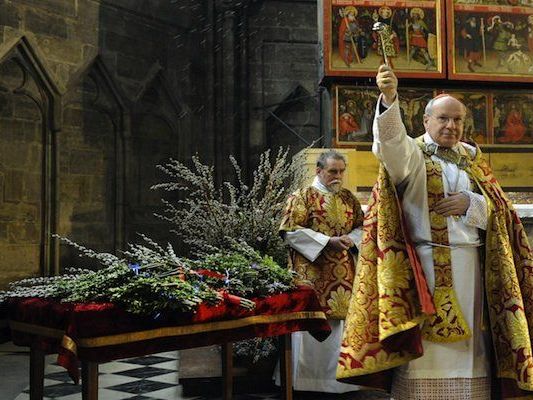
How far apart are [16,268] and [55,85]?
267 cm

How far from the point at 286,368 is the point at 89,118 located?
8.38 m

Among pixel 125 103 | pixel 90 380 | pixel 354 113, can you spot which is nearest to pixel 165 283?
pixel 90 380

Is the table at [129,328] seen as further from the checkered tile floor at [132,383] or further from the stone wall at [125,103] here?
the stone wall at [125,103]

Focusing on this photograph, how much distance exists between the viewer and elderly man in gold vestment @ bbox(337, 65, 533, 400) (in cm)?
325

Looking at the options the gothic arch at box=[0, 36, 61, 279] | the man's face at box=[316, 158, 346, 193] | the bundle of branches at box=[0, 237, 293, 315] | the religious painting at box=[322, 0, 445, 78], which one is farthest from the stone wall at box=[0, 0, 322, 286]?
the bundle of branches at box=[0, 237, 293, 315]

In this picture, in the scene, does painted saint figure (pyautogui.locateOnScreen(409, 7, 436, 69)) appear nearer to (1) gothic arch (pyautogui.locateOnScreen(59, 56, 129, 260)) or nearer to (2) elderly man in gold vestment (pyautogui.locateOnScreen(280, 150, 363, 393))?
(2) elderly man in gold vestment (pyautogui.locateOnScreen(280, 150, 363, 393))

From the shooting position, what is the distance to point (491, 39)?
8125mm

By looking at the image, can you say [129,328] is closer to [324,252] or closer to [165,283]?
[165,283]

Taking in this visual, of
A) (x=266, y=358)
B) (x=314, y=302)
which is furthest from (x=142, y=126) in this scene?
(x=314, y=302)

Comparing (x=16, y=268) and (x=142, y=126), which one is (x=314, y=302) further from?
(x=142, y=126)

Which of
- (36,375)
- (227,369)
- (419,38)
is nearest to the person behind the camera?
(36,375)

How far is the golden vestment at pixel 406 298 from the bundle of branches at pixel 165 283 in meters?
0.50

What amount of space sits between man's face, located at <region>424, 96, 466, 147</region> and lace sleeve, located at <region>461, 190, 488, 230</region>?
0.91 ft

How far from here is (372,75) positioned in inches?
305
